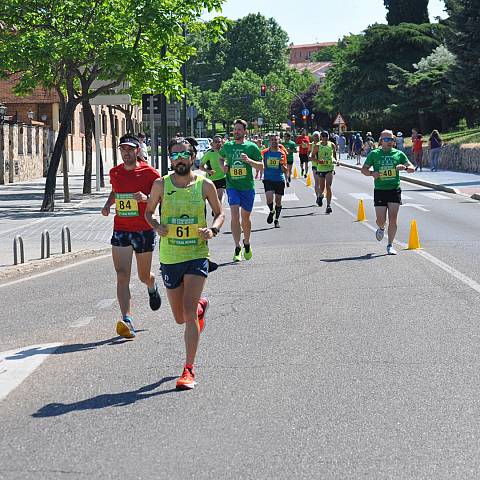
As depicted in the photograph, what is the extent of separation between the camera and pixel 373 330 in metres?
9.62

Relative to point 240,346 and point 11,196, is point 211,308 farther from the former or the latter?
point 11,196

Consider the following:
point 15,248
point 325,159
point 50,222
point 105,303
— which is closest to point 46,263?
point 15,248

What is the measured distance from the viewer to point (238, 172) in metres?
15.4

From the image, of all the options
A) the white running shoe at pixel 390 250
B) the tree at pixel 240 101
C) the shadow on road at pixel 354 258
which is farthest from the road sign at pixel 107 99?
the tree at pixel 240 101

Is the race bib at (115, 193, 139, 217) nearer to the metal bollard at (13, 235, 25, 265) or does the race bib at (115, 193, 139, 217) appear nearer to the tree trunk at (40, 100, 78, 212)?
the metal bollard at (13, 235, 25, 265)

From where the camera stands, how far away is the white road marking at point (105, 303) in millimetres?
11547

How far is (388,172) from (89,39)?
43.3ft

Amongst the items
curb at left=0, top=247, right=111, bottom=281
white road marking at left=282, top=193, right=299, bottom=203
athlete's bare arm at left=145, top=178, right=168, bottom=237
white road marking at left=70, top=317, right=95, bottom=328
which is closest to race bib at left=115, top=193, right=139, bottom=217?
white road marking at left=70, top=317, right=95, bottom=328

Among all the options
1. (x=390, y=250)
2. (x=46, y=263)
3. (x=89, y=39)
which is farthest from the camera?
(x=89, y=39)

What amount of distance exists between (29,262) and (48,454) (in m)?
10.2

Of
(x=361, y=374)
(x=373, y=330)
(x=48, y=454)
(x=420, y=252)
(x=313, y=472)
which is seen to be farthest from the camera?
(x=420, y=252)

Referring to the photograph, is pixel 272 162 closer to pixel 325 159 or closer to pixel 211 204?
pixel 325 159

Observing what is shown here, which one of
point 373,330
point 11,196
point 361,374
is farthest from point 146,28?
point 361,374

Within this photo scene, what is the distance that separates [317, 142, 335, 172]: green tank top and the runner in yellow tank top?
56.3 feet
